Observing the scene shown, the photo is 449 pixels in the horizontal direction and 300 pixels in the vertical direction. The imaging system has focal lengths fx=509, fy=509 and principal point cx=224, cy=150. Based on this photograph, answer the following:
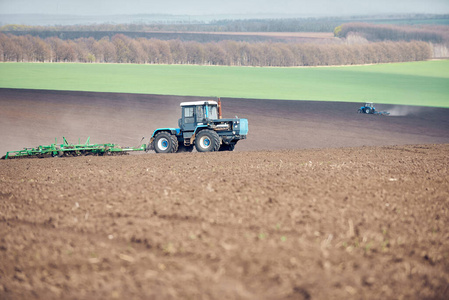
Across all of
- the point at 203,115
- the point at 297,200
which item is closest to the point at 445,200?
the point at 297,200

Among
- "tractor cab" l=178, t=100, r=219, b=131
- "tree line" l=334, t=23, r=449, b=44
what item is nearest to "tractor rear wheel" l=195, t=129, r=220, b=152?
"tractor cab" l=178, t=100, r=219, b=131

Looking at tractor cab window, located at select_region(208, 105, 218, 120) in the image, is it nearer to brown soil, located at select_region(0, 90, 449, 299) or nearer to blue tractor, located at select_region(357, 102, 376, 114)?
brown soil, located at select_region(0, 90, 449, 299)

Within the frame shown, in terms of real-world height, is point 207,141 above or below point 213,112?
below

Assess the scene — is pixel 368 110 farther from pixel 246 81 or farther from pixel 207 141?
pixel 246 81

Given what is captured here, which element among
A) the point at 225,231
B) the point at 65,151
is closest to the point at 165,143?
the point at 65,151

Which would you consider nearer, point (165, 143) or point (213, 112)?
point (213, 112)

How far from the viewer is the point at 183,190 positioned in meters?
11.3

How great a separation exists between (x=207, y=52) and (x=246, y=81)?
89.3ft

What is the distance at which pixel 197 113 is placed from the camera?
22484 mm

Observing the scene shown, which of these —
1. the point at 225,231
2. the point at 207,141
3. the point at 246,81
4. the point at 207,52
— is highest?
the point at 207,52

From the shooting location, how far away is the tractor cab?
878 inches

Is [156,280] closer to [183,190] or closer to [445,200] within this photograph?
[183,190]

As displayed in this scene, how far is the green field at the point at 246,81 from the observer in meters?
50.2

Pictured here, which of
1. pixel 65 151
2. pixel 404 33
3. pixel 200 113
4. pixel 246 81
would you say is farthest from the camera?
pixel 404 33
